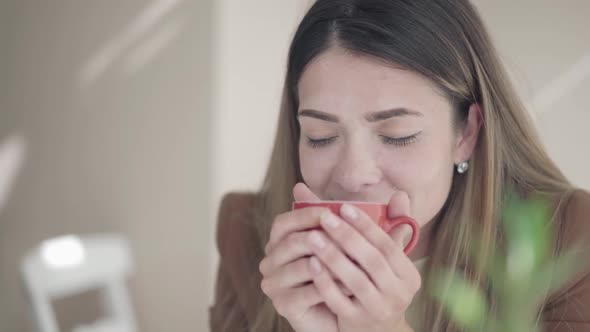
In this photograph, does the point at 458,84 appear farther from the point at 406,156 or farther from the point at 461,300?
the point at 461,300

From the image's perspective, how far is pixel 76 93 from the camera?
1.62 metres

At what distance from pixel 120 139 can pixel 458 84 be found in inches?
45.4

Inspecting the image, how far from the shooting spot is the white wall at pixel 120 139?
1396 mm

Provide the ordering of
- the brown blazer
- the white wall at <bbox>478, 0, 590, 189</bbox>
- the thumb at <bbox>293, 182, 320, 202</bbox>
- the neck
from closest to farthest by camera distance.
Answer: the thumb at <bbox>293, 182, 320, 202</bbox>, the neck, the brown blazer, the white wall at <bbox>478, 0, 590, 189</bbox>

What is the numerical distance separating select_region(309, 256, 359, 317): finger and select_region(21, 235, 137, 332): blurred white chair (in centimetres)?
91

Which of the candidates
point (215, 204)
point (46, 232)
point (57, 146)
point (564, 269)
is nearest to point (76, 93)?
point (57, 146)

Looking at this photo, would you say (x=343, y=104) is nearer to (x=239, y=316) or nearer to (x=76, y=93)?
(x=239, y=316)

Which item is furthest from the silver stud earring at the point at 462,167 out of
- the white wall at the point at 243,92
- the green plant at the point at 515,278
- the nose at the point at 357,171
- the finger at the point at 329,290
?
the white wall at the point at 243,92

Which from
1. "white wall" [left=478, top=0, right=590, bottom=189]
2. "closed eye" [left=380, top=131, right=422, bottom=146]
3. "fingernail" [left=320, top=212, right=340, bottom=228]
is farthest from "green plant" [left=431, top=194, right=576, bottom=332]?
"white wall" [left=478, top=0, right=590, bottom=189]

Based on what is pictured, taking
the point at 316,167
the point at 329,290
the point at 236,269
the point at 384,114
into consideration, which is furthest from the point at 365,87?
the point at 236,269

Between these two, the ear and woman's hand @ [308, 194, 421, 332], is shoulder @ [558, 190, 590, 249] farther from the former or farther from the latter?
woman's hand @ [308, 194, 421, 332]

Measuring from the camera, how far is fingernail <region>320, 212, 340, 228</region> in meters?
0.72

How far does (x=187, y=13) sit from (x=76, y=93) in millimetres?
747

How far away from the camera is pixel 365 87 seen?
0.97 meters
